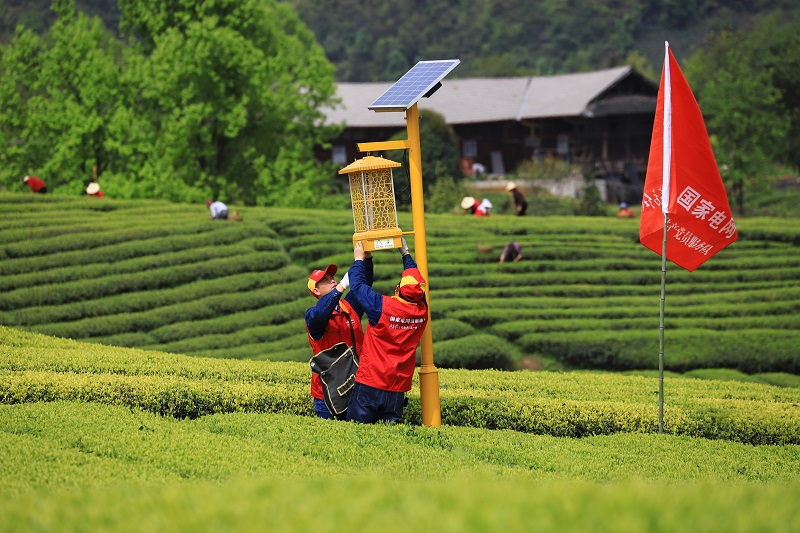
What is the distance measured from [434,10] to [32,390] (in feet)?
257

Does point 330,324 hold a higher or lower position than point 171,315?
higher

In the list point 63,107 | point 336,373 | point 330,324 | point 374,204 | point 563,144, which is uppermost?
point 63,107

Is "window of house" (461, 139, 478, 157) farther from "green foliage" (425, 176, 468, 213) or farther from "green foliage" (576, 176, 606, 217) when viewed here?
"green foliage" (576, 176, 606, 217)

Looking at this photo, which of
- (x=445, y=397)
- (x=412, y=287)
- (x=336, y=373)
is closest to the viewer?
(x=412, y=287)

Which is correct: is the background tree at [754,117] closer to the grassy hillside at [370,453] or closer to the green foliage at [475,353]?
the green foliage at [475,353]

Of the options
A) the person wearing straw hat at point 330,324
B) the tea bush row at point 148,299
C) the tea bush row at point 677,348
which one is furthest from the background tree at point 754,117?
the person wearing straw hat at point 330,324

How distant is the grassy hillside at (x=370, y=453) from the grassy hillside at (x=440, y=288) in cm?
500

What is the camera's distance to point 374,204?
8.86 meters

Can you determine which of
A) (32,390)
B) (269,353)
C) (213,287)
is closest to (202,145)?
(213,287)

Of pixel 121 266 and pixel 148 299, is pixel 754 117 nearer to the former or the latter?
pixel 121 266

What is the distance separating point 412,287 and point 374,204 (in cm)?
102

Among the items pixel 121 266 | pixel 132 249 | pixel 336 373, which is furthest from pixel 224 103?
pixel 336 373

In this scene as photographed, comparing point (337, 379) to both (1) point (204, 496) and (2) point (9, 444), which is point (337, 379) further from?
(1) point (204, 496)

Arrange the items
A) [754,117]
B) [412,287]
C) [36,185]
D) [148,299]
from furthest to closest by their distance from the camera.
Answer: [754,117] < [36,185] < [148,299] < [412,287]
